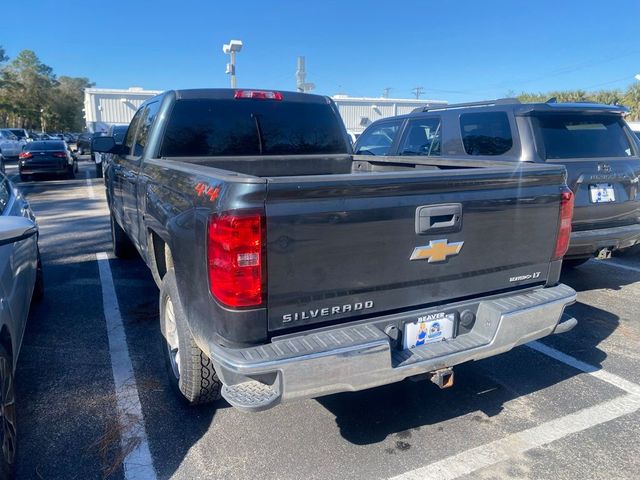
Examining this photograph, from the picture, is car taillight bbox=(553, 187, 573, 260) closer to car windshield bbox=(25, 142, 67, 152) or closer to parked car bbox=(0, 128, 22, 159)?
car windshield bbox=(25, 142, 67, 152)

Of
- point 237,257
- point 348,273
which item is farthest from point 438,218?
point 237,257

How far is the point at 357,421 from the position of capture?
315 cm

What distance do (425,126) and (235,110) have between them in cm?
312

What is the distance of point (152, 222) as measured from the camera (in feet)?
11.5

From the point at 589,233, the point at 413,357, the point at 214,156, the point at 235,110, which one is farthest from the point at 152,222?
the point at 589,233

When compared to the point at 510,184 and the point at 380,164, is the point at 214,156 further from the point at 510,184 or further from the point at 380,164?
the point at 510,184

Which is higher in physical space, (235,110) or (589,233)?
(235,110)

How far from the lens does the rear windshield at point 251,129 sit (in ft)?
13.5

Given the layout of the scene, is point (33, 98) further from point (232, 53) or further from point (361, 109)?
point (232, 53)

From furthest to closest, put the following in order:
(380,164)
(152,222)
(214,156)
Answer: (380,164) < (214,156) < (152,222)

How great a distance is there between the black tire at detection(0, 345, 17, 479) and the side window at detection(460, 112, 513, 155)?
4.71 meters

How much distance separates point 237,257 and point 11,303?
70.8 inches

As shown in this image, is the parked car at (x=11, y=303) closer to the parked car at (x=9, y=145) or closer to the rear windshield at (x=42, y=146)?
the rear windshield at (x=42, y=146)

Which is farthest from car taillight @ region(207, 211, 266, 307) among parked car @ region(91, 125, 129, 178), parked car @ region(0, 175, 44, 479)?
parked car @ region(91, 125, 129, 178)
